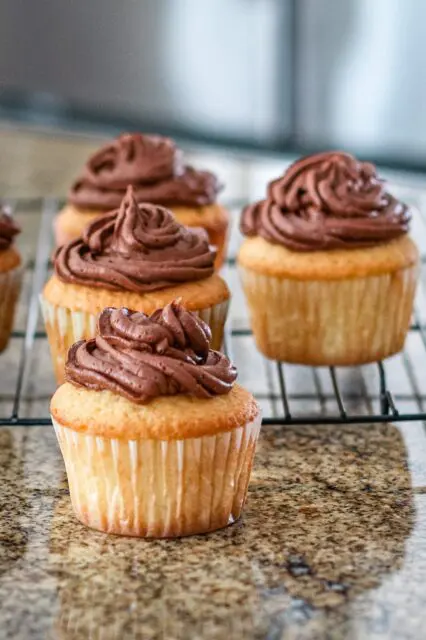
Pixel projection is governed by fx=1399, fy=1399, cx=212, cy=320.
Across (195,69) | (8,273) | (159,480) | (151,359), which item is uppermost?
(151,359)

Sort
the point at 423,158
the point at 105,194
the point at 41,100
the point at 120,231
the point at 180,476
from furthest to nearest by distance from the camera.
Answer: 1. the point at 41,100
2. the point at 423,158
3. the point at 105,194
4. the point at 120,231
5. the point at 180,476

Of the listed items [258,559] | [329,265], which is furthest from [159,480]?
[329,265]

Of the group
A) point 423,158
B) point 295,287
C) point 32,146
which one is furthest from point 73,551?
point 32,146

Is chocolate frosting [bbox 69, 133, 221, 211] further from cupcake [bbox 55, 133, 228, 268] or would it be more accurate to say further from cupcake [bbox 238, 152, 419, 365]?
cupcake [bbox 238, 152, 419, 365]

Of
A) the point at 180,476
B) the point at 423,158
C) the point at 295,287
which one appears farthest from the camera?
the point at 423,158

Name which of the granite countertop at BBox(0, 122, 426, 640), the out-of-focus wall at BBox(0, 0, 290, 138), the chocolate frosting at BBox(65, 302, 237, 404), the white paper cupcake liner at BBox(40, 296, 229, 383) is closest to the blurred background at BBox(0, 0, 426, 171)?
the out-of-focus wall at BBox(0, 0, 290, 138)

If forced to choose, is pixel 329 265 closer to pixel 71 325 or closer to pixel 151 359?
pixel 71 325

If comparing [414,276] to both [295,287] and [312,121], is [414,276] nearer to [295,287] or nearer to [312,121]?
[295,287]
